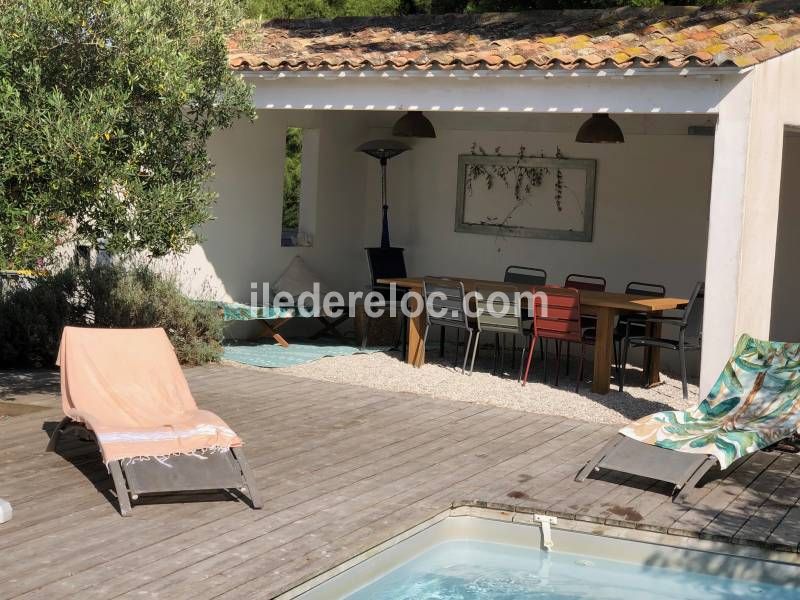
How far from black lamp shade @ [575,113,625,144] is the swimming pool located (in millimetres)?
6172

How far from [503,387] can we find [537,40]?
3.36m

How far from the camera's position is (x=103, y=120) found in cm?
744

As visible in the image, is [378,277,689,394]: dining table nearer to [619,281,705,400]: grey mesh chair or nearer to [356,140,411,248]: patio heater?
[619,281,705,400]: grey mesh chair

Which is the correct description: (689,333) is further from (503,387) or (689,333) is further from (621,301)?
(503,387)

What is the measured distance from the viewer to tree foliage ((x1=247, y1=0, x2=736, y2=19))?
54.7 ft

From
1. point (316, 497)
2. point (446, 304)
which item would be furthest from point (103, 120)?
point (446, 304)

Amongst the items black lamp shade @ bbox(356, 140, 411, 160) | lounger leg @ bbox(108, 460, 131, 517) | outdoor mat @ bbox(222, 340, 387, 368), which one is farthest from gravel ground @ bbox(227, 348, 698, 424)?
lounger leg @ bbox(108, 460, 131, 517)

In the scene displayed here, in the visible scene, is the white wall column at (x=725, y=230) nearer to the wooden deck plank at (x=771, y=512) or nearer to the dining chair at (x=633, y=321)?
the wooden deck plank at (x=771, y=512)

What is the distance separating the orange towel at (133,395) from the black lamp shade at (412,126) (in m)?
6.21

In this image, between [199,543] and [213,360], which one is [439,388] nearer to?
[213,360]

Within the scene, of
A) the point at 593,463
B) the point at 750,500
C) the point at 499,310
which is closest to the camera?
the point at 750,500

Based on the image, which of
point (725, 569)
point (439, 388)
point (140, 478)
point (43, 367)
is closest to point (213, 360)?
point (43, 367)

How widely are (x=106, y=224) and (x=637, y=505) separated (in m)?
4.03

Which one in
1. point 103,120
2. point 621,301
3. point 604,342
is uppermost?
point 103,120
